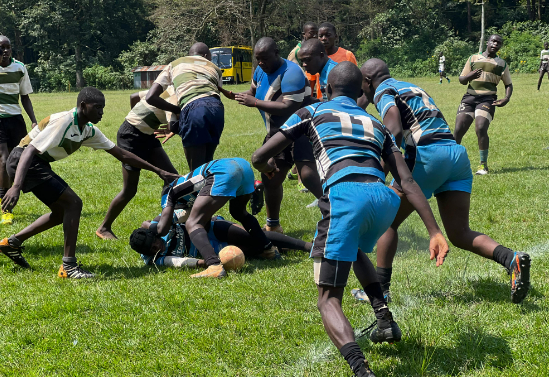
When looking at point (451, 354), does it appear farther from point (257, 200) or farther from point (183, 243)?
point (257, 200)

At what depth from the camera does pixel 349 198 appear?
3447 mm

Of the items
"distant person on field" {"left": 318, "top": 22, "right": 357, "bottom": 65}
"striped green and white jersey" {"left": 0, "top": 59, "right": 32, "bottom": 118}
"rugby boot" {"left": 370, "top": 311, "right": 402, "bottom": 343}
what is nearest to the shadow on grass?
"rugby boot" {"left": 370, "top": 311, "right": 402, "bottom": 343}

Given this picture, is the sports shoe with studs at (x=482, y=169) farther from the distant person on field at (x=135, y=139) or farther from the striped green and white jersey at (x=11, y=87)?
the striped green and white jersey at (x=11, y=87)

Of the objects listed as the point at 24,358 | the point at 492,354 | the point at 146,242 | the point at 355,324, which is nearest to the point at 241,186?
the point at 146,242

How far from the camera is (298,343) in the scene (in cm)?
406

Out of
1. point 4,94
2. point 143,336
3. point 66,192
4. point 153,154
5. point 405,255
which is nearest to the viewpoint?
point 143,336

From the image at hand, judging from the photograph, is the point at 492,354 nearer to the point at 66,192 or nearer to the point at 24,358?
the point at 24,358

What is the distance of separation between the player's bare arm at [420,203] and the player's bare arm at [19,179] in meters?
3.25

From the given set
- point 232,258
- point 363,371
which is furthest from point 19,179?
point 363,371

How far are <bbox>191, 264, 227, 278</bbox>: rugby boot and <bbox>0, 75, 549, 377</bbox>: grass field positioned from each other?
0.36ft

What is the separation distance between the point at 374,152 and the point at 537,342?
1611 millimetres

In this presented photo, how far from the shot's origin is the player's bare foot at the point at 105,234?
732 centimetres

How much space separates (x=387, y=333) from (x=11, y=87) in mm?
7099

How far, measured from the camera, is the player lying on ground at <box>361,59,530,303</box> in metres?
4.50
